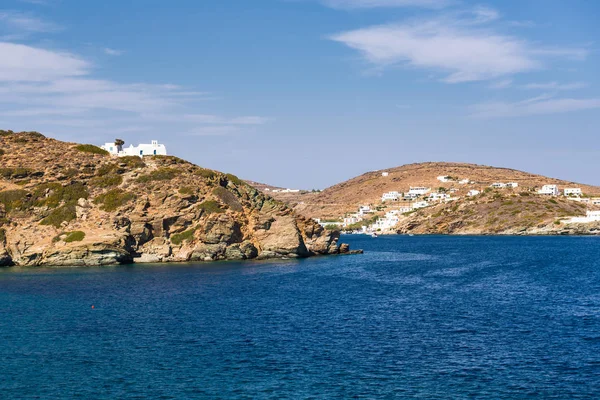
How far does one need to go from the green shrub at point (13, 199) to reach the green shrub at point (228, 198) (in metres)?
39.2

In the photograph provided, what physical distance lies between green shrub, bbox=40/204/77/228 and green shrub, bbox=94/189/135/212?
212 inches

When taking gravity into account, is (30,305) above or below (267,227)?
below

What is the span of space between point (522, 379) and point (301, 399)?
15069 millimetres

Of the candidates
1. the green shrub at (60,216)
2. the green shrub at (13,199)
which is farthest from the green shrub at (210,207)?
the green shrub at (13,199)

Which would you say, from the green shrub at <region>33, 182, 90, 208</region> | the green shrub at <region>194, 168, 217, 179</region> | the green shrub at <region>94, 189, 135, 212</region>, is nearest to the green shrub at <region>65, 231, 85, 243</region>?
the green shrub at <region>94, 189, 135, 212</region>

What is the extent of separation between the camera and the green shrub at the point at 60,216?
395 ft

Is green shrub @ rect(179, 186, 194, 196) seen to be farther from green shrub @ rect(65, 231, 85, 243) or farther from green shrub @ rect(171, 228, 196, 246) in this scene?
green shrub @ rect(65, 231, 85, 243)

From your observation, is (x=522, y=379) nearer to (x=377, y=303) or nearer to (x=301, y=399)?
(x=301, y=399)

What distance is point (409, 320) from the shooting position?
59.8 meters

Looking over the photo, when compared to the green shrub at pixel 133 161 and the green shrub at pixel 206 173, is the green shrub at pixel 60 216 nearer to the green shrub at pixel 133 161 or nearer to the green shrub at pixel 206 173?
the green shrub at pixel 133 161

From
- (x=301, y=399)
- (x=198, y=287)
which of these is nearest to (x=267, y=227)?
(x=198, y=287)

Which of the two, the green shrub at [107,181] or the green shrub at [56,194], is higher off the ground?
the green shrub at [107,181]

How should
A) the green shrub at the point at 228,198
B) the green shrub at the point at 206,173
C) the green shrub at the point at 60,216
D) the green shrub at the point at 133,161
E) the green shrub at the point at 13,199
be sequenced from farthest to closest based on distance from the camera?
the green shrub at the point at 133,161, the green shrub at the point at 206,173, the green shrub at the point at 228,198, the green shrub at the point at 13,199, the green shrub at the point at 60,216

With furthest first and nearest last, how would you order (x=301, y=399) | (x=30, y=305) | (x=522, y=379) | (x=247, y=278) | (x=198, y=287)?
(x=247, y=278)
(x=198, y=287)
(x=30, y=305)
(x=522, y=379)
(x=301, y=399)
